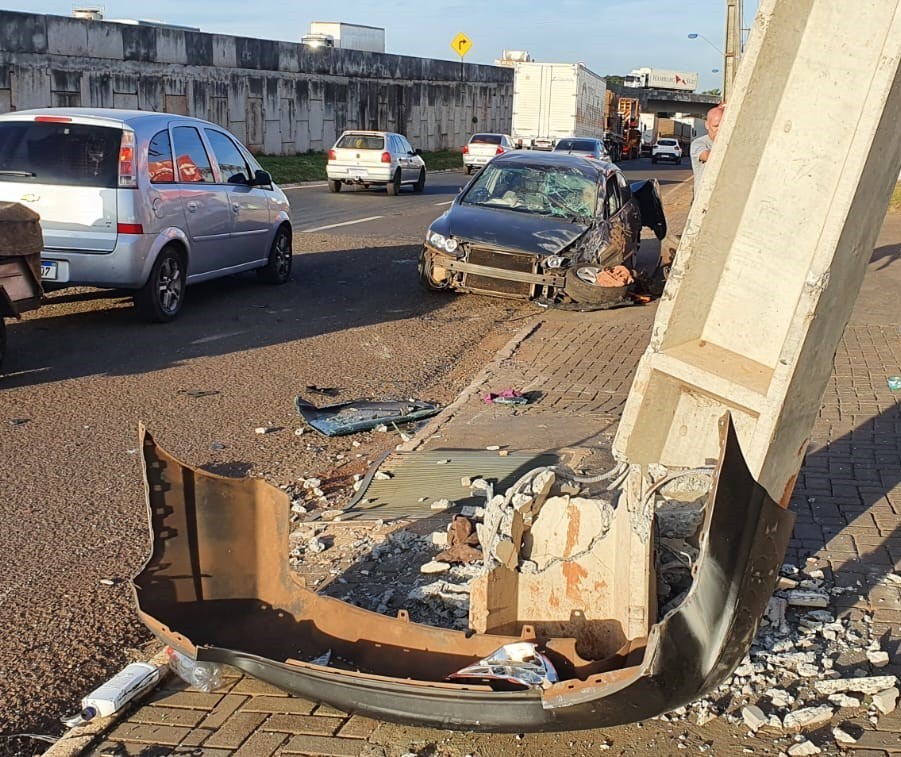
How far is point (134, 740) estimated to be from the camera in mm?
3676

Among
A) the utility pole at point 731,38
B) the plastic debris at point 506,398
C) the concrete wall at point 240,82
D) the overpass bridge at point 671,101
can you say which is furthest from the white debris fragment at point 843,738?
the overpass bridge at point 671,101

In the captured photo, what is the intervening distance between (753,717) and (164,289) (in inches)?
328

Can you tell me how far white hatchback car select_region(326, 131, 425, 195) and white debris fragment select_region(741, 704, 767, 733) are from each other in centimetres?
2654

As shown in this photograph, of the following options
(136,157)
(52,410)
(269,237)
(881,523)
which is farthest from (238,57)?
(881,523)

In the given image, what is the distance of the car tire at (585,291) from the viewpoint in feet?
40.5

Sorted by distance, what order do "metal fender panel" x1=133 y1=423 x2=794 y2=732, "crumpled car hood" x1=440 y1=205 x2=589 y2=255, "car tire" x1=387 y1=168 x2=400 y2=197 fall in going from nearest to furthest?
1. "metal fender panel" x1=133 y1=423 x2=794 y2=732
2. "crumpled car hood" x1=440 y1=205 x2=589 y2=255
3. "car tire" x1=387 y1=168 x2=400 y2=197

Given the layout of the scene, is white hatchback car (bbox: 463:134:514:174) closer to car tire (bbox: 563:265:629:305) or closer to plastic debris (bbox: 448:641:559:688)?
car tire (bbox: 563:265:629:305)

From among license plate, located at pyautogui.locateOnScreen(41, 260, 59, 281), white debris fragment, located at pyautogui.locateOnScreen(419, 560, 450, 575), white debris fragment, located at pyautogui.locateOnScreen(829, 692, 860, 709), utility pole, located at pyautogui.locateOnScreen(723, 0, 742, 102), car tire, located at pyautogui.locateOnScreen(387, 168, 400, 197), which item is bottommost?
car tire, located at pyautogui.locateOnScreen(387, 168, 400, 197)

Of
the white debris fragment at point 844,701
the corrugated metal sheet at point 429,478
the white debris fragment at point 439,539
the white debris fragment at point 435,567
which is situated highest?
the white debris fragment at point 844,701

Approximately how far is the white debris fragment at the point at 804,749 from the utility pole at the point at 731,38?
95.6 ft

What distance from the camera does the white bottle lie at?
379 cm

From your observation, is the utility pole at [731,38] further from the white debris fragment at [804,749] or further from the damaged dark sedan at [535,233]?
the white debris fragment at [804,749]

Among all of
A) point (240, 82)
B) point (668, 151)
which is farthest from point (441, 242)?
point (668, 151)

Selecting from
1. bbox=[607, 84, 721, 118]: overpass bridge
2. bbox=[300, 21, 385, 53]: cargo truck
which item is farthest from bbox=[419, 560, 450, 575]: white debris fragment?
bbox=[607, 84, 721, 118]: overpass bridge
